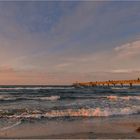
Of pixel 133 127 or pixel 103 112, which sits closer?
pixel 133 127

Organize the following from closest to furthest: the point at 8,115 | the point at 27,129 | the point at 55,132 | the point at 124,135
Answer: the point at 124,135
the point at 55,132
the point at 27,129
the point at 8,115

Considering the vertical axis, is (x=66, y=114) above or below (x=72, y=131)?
above

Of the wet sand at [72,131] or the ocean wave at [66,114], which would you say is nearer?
the wet sand at [72,131]

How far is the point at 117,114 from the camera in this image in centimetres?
1589

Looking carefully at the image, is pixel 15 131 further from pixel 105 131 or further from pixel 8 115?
pixel 8 115

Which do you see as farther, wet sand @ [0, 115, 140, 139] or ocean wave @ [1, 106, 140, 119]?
ocean wave @ [1, 106, 140, 119]

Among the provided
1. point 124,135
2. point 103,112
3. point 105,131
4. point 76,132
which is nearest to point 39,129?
point 76,132

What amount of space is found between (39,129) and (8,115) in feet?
15.1

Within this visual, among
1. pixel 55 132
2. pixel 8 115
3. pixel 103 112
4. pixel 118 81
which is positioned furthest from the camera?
pixel 118 81

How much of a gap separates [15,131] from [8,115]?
15.7 ft

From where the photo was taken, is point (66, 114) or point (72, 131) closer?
point (72, 131)

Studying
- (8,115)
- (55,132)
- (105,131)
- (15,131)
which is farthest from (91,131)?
(8,115)

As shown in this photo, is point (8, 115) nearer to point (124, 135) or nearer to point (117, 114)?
point (117, 114)

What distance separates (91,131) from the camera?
1038 cm
